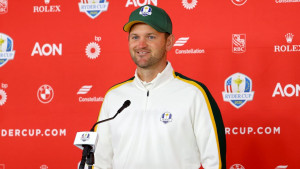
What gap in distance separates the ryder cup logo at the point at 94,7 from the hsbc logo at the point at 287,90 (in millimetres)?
1222

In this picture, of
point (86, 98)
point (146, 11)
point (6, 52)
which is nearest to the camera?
point (146, 11)

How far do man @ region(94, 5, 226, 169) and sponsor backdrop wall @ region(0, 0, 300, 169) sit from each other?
841mm

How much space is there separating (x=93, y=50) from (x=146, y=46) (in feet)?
3.60

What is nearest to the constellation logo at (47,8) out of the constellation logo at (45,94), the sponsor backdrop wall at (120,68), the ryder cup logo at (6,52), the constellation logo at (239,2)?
the sponsor backdrop wall at (120,68)

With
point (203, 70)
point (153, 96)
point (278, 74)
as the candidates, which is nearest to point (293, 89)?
point (278, 74)

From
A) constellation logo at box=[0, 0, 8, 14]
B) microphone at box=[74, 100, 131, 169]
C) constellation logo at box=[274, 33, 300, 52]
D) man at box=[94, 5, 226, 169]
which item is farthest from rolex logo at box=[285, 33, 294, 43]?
constellation logo at box=[0, 0, 8, 14]

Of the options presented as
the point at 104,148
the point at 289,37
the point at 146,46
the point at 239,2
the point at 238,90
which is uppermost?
→ the point at 239,2

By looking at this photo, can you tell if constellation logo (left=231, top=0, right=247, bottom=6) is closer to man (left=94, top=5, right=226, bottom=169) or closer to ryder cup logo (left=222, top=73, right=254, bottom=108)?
ryder cup logo (left=222, top=73, right=254, bottom=108)

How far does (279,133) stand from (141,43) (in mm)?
1238

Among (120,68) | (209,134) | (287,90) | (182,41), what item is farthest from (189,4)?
(209,134)

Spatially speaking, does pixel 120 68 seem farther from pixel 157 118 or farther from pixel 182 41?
pixel 157 118

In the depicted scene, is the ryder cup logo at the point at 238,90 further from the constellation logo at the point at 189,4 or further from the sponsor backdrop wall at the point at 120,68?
the constellation logo at the point at 189,4

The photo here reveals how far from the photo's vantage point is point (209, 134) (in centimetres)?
168

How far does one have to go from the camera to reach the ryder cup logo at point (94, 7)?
2.82 metres
